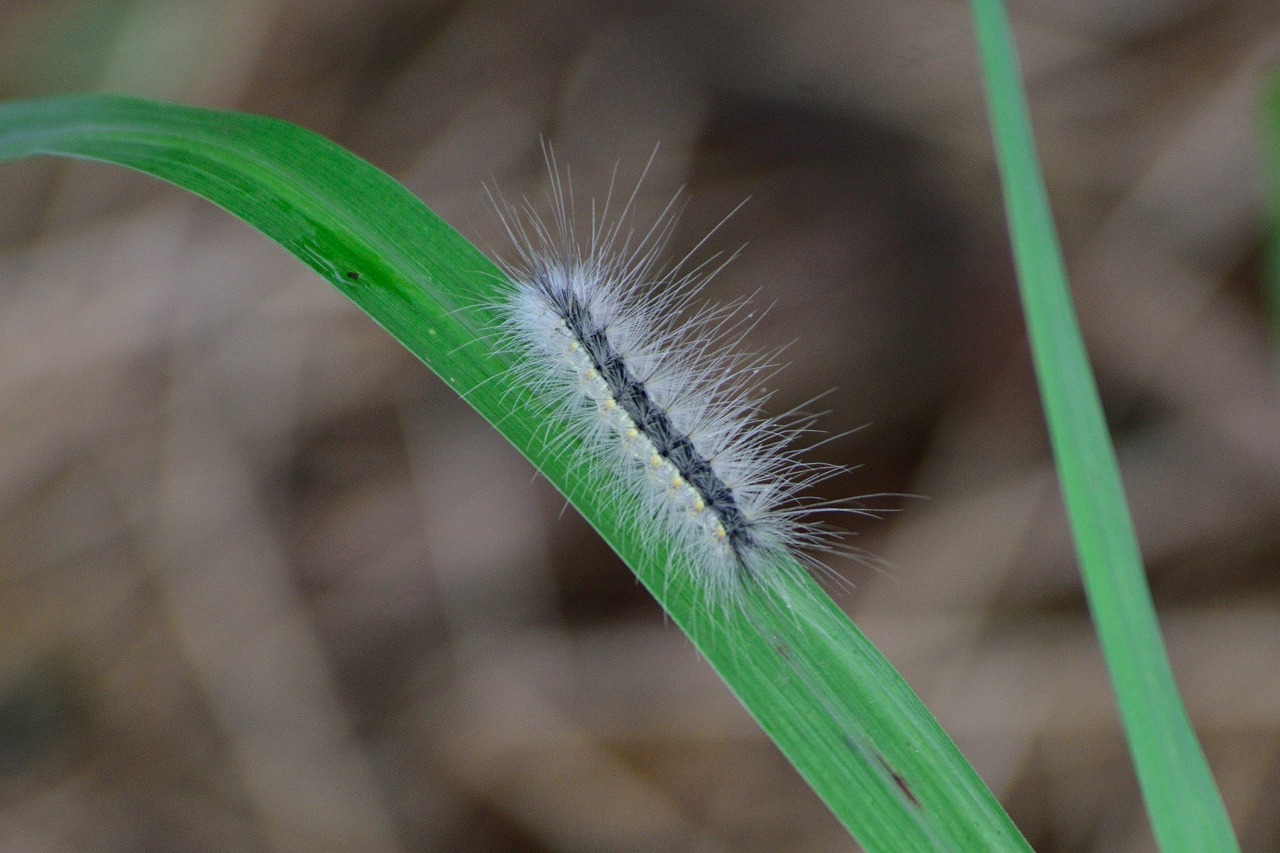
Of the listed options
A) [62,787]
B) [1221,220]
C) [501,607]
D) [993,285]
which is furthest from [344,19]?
[1221,220]

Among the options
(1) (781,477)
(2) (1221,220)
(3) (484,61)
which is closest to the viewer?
(1) (781,477)

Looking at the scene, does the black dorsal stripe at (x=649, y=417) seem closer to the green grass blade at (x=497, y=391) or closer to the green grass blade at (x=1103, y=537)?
the green grass blade at (x=497, y=391)

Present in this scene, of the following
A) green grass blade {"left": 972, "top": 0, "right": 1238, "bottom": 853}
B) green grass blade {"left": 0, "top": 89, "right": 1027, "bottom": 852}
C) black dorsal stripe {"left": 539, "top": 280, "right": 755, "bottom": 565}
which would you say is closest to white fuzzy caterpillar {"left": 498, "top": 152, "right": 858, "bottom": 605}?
black dorsal stripe {"left": 539, "top": 280, "right": 755, "bottom": 565}

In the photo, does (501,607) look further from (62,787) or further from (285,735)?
(62,787)

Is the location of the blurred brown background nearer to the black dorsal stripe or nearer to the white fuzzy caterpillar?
the white fuzzy caterpillar

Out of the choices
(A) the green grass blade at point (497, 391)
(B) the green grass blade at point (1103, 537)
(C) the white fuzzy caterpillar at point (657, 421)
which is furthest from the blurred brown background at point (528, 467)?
(B) the green grass blade at point (1103, 537)

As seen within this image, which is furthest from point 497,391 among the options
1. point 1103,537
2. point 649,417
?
point 1103,537
